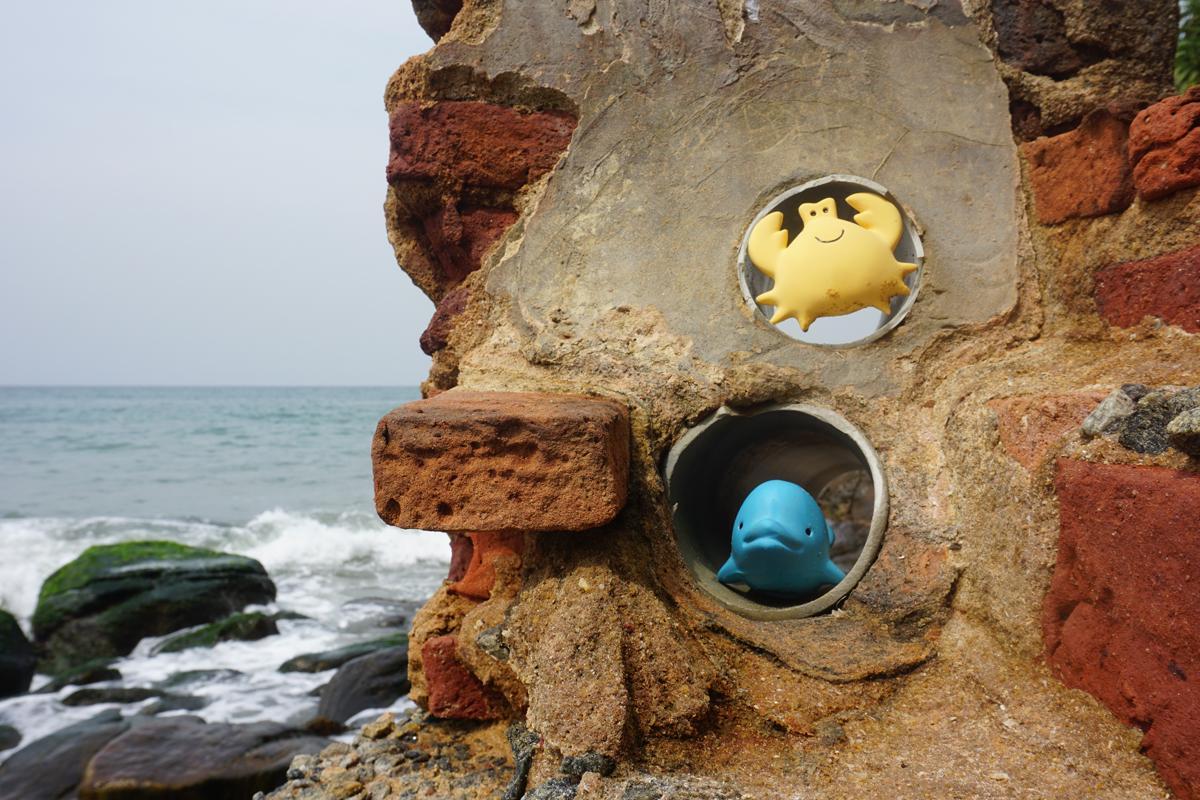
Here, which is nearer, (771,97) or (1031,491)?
(1031,491)

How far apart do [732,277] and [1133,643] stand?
143 cm

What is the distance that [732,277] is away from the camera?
8.61 ft

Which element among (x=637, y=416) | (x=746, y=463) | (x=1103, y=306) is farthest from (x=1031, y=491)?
(x=746, y=463)

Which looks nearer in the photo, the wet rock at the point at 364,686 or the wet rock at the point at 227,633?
the wet rock at the point at 364,686

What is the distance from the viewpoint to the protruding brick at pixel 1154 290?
205 cm

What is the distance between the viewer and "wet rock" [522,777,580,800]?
163 centimetres

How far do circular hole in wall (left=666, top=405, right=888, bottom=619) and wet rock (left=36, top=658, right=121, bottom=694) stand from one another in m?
4.38

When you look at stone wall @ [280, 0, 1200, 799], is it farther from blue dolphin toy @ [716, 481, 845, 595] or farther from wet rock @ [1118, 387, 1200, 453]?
blue dolphin toy @ [716, 481, 845, 595]

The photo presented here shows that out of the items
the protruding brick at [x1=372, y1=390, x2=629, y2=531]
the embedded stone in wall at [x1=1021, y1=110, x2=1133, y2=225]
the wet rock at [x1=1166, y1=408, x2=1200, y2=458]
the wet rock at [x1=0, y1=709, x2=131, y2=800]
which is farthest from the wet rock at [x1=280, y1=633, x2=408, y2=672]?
the wet rock at [x1=1166, y1=408, x2=1200, y2=458]

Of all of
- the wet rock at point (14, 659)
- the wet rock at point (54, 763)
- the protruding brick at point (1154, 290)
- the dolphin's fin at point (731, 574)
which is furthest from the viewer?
the wet rock at point (14, 659)

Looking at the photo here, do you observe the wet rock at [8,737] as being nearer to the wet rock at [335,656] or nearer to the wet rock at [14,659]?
the wet rock at [14,659]

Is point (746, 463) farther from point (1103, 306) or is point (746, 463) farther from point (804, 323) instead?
point (1103, 306)

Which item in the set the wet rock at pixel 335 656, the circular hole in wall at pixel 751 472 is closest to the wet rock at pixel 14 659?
the wet rock at pixel 335 656

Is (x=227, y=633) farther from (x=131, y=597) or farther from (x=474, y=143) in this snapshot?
(x=474, y=143)
